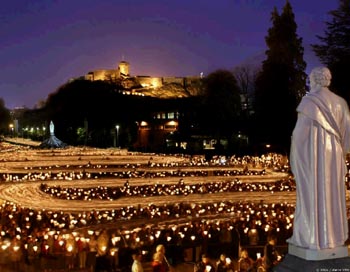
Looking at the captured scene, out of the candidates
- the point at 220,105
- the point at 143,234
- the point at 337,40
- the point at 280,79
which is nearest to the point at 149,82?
the point at 220,105

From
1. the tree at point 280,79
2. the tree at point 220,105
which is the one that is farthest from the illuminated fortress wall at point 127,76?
the tree at point 280,79

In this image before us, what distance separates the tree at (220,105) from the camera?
63.9 meters

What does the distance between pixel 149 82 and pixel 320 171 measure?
584 ft

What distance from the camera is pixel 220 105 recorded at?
6675 cm

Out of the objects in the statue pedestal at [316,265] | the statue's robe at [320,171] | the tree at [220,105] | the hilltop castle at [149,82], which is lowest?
the statue pedestal at [316,265]

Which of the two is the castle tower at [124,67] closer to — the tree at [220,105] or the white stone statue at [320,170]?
the tree at [220,105]

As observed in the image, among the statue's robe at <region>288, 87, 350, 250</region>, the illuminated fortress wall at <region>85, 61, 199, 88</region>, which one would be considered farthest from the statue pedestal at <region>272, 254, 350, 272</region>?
the illuminated fortress wall at <region>85, 61, 199, 88</region>

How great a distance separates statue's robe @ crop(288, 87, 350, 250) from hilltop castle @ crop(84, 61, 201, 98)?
148403 mm

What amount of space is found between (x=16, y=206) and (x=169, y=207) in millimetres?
5517

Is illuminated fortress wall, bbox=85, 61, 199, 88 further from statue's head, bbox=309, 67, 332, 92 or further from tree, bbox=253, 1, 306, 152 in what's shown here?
statue's head, bbox=309, 67, 332, 92

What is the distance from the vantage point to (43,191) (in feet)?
78.3

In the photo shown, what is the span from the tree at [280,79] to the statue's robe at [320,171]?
145ft

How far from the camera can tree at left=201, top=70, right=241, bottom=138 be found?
210ft

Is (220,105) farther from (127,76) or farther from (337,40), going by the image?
(127,76)
